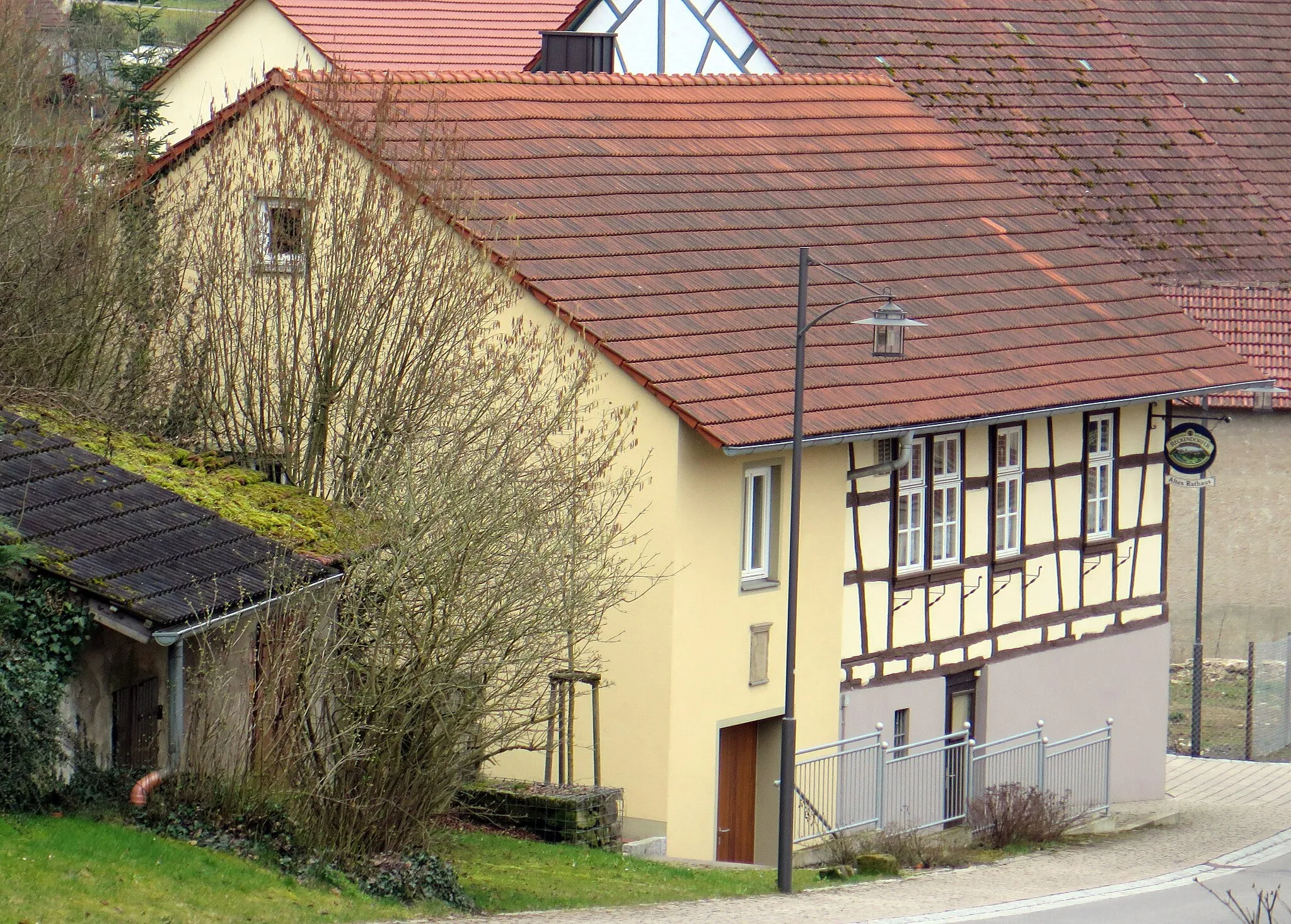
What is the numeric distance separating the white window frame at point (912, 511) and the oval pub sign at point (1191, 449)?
4.32 m

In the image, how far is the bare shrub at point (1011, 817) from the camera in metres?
21.4

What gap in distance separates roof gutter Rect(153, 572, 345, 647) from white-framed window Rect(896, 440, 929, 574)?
25.6 ft

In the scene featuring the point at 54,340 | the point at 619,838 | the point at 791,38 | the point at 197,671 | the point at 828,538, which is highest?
the point at 791,38

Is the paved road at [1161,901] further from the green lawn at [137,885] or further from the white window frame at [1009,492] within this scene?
the green lawn at [137,885]

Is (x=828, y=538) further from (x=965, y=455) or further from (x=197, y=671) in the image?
(x=197, y=671)

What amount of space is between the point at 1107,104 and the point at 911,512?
13405 mm

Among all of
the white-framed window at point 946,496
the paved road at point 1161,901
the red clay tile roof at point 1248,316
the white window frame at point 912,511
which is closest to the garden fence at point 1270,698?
the red clay tile roof at point 1248,316

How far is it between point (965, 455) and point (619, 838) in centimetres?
594

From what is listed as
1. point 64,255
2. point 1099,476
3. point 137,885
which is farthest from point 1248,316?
point 137,885

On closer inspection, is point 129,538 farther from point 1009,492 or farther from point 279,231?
point 1009,492

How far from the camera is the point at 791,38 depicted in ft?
96.9

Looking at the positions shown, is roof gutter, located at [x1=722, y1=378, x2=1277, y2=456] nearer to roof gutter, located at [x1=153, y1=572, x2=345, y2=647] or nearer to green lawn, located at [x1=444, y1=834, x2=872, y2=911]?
green lawn, located at [x1=444, y1=834, x2=872, y2=911]

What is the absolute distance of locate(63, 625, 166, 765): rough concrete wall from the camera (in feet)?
45.6

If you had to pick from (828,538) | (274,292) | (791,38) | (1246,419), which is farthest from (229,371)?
(1246,419)
